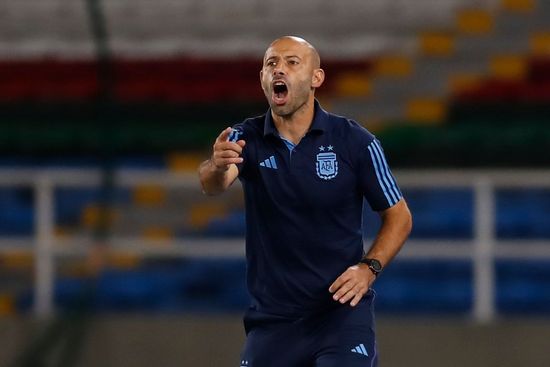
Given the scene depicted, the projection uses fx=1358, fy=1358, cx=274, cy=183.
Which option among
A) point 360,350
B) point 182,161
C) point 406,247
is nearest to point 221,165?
point 360,350

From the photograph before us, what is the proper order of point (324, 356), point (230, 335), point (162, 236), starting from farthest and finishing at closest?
point (162, 236), point (230, 335), point (324, 356)

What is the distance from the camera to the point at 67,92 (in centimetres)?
1412

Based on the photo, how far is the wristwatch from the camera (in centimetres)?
459

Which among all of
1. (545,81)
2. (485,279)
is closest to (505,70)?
(545,81)

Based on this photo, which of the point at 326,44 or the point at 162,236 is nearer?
the point at 162,236

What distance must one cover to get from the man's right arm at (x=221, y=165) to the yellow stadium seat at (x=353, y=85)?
29.4 ft

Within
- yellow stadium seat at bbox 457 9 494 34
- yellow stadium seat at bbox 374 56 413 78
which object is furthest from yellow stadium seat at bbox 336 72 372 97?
yellow stadium seat at bbox 457 9 494 34

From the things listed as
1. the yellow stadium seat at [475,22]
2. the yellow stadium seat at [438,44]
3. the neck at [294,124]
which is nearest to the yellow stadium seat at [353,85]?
the yellow stadium seat at [438,44]

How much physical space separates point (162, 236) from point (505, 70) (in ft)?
12.6

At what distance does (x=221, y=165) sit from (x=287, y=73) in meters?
0.42

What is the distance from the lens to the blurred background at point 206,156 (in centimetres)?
843

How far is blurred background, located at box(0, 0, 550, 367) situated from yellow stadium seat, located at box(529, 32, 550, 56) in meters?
0.03

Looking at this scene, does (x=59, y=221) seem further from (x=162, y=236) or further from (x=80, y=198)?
(x=162, y=236)

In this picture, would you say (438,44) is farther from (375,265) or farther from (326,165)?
(375,265)
